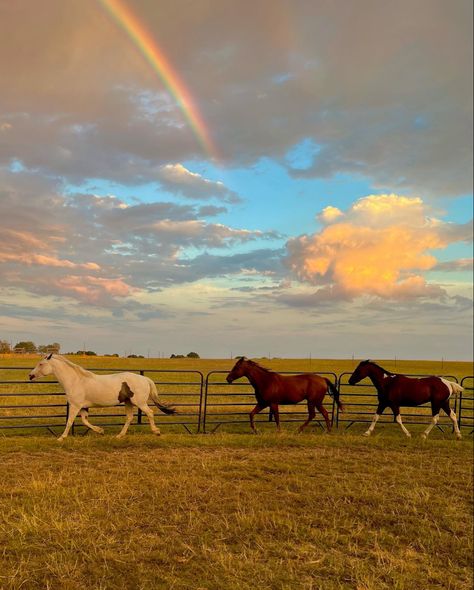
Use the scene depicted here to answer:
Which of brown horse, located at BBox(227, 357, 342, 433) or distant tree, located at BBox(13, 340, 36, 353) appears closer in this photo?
brown horse, located at BBox(227, 357, 342, 433)

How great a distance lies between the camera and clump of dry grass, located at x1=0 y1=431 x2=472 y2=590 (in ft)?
14.8

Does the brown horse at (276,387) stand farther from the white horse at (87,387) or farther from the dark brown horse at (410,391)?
the white horse at (87,387)

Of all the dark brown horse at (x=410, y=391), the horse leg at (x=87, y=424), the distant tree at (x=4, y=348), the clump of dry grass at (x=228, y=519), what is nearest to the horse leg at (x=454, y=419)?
the dark brown horse at (x=410, y=391)

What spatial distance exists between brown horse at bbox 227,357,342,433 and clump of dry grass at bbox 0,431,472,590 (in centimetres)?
256

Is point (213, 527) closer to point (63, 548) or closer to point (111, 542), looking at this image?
point (111, 542)

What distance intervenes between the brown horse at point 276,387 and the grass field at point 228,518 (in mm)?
2300

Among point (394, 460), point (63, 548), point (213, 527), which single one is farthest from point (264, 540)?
point (394, 460)

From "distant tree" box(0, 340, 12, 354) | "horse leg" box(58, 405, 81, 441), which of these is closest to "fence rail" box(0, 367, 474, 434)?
"horse leg" box(58, 405, 81, 441)

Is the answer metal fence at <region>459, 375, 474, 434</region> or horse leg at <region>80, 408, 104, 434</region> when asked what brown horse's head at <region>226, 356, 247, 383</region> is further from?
metal fence at <region>459, 375, 474, 434</region>

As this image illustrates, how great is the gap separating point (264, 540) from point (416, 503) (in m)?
2.62

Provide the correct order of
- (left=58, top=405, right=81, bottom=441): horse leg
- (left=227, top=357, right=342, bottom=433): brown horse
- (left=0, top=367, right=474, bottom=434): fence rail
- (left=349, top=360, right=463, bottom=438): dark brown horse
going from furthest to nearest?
1. (left=349, top=360, right=463, bottom=438): dark brown horse
2. (left=227, top=357, right=342, bottom=433): brown horse
3. (left=0, top=367, right=474, bottom=434): fence rail
4. (left=58, top=405, right=81, bottom=441): horse leg

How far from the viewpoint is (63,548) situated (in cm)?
480

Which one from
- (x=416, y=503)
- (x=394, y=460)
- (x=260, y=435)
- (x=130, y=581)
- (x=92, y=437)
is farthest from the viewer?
(x=260, y=435)

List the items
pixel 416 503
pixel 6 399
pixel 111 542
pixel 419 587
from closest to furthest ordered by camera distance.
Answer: pixel 419 587
pixel 111 542
pixel 416 503
pixel 6 399
